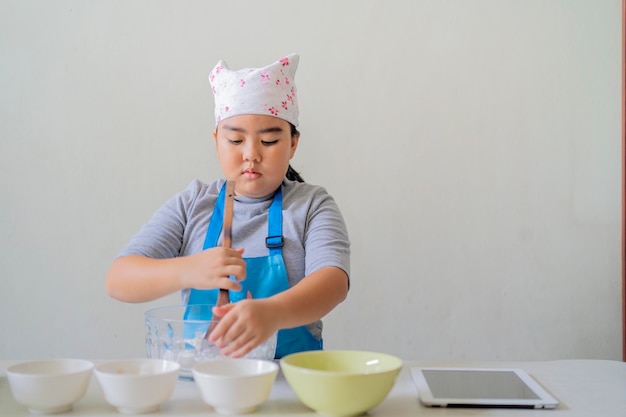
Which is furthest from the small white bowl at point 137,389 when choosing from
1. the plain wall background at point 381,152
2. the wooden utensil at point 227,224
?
the plain wall background at point 381,152

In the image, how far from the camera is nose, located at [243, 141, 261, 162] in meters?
1.21

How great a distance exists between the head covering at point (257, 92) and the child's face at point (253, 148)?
0.01 metres

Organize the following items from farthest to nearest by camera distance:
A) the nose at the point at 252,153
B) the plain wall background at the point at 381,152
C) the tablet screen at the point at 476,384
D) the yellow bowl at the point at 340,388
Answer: the plain wall background at the point at 381,152 < the nose at the point at 252,153 < the tablet screen at the point at 476,384 < the yellow bowl at the point at 340,388

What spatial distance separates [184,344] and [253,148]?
0.43 metres

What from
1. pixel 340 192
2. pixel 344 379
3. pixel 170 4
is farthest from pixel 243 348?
pixel 170 4

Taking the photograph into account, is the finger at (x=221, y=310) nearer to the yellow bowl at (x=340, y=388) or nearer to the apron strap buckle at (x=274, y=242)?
the yellow bowl at (x=340, y=388)

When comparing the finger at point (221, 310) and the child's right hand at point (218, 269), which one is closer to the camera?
the finger at point (221, 310)

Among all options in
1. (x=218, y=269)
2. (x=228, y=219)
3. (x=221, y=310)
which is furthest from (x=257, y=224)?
(x=221, y=310)

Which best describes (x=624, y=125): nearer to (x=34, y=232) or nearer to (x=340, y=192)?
(x=340, y=192)

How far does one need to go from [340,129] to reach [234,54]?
0.34m

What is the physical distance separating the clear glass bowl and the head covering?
1.48 ft

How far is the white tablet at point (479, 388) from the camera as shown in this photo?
78 cm

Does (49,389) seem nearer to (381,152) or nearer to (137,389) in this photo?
(137,389)

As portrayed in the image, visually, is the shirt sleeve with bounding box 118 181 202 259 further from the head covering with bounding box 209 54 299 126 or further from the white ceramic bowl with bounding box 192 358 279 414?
the white ceramic bowl with bounding box 192 358 279 414
